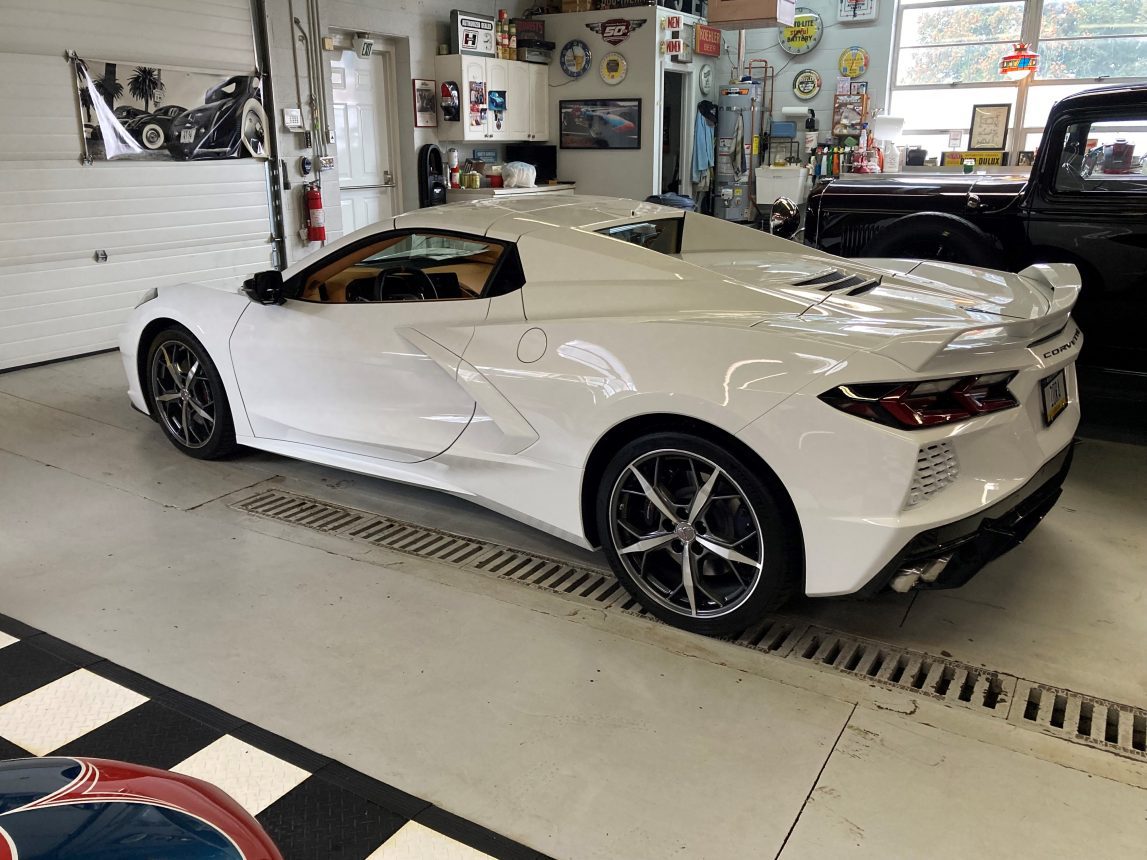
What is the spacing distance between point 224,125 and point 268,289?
5.01 meters

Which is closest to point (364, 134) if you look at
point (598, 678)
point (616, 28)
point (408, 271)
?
point (616, 28)

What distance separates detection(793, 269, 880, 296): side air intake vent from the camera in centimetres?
313

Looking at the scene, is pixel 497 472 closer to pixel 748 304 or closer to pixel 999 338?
pixel 748 304

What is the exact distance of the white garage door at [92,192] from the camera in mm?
6563

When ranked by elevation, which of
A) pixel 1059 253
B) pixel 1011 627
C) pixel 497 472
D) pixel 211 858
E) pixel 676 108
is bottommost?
pixel 1011 627

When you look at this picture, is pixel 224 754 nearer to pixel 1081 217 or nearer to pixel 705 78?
pixel 1081 217

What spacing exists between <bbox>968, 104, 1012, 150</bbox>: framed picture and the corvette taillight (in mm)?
9404

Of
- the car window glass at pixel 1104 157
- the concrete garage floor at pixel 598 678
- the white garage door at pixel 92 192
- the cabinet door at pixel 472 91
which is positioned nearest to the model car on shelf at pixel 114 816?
the concrete garage floor at pixel 598 678

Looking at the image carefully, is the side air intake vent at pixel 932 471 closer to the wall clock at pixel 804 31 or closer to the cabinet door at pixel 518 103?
the cabinet door at pixel 518 103

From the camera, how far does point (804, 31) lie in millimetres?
11461

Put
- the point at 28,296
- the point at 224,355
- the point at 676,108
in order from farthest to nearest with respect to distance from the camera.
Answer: the point at 676,108 → the point at 28,296 → the point at 224,355

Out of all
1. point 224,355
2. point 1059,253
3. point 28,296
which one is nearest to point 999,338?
point 1059,253

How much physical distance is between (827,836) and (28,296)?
6873 mm

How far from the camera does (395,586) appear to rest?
3254 mm
